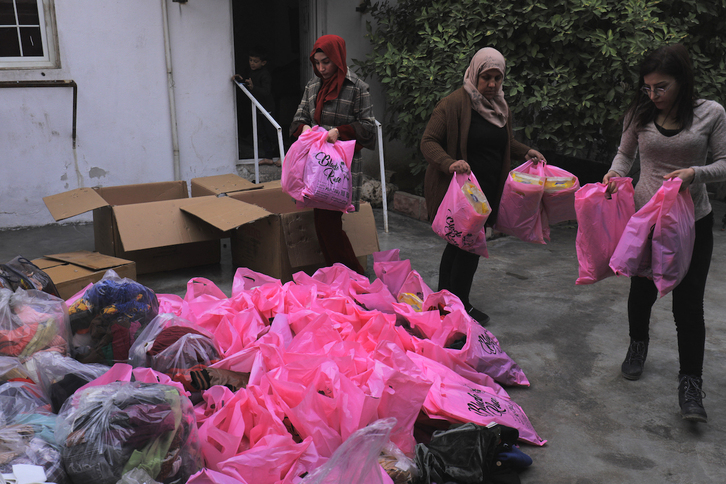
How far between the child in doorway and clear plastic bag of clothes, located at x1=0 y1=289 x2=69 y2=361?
161 inches

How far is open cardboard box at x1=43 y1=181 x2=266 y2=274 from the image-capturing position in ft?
12.7

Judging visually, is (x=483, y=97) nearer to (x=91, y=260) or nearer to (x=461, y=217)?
(x=461, y=217)

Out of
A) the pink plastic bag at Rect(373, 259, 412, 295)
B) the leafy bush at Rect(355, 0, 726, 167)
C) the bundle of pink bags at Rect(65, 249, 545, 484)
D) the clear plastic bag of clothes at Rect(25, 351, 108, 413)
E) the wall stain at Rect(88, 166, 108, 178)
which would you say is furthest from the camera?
the wall stain at Rect(88, 166, 108, 178)

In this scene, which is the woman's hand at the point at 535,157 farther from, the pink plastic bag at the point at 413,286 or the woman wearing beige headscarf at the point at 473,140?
the pink plastic bag at the point at 413,286

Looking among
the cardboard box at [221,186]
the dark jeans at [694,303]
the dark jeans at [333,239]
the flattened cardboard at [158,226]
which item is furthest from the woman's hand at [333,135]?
the dark jeans at [694,303]

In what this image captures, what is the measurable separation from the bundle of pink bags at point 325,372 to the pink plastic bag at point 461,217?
34 centimetres

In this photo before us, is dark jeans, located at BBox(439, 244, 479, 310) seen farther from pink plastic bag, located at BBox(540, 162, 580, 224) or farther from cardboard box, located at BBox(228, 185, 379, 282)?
cardboard box, located at BBox(228, 185, 379, 282)

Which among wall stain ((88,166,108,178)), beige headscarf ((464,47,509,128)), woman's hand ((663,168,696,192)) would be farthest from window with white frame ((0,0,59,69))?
woman's hand ((663,168,696,192))

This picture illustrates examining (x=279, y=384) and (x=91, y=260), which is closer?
(x=279, y=384)

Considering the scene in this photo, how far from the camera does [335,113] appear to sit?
3793mm

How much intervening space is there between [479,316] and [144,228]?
223 cm

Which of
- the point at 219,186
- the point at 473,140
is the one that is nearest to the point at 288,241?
the point at 219,186

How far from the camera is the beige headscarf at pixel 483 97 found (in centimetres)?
321

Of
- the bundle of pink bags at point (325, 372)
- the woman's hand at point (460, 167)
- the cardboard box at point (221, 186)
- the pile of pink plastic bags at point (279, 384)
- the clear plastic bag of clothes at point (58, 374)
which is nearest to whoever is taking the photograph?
the pile of pink plastic bags at point (279, 384)
